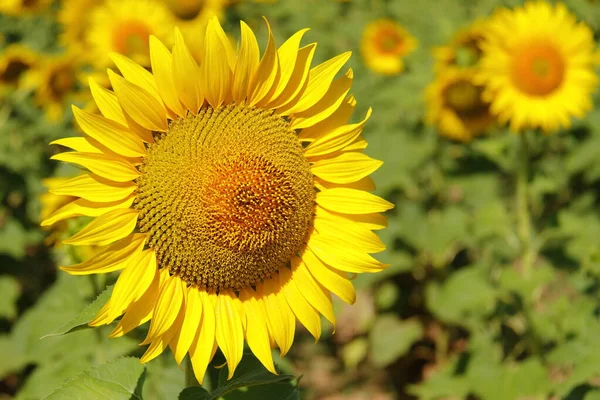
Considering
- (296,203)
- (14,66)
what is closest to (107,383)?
(296,203)

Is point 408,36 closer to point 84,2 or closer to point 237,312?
point 84,2

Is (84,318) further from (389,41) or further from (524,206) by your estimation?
(389,41)

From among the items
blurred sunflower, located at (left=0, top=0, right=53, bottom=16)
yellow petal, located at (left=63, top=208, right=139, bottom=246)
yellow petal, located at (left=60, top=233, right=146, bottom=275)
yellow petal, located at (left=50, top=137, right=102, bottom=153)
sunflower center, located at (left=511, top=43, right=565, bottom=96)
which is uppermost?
blurred sunflower, located at (left=0, top=0, right=53, bottom=16)

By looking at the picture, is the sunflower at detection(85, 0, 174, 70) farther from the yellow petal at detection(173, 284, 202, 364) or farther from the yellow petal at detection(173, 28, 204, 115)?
the yellow petal at detection(173, 284, 202, 364)

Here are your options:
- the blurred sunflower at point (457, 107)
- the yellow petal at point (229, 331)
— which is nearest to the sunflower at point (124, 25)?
the blurred sunflower at point (457, 107)

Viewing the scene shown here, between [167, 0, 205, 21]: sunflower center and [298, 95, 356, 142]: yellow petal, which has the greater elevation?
[167, 0, 205, 21]: sunflower center

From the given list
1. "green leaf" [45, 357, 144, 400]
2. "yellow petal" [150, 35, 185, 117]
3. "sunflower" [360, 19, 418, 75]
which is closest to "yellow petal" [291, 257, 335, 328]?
"green leaf" [45, 357, 144, 400]
